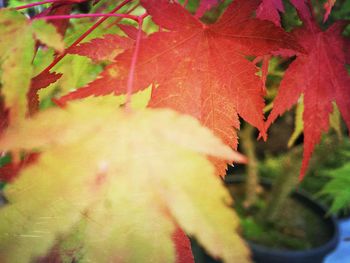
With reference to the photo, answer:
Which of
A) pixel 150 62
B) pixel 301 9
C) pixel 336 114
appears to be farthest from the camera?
pixel 336 114

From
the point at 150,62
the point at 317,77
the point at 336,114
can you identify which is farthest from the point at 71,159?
the point at 336,114

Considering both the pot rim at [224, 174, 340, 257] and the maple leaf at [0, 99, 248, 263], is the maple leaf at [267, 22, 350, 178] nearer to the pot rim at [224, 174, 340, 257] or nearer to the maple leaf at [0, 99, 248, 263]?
the maple leaf at [0, 99, 248, 263]

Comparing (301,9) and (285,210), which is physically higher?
(301,9)

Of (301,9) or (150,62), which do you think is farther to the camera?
(301,9)

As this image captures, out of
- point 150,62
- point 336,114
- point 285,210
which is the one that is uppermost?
point 150,62

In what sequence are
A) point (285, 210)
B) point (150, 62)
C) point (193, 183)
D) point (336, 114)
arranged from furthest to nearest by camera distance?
point (285, 210), point (336, 114), point (150, 62), point (193, 183)

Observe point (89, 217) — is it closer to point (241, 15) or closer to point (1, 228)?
point (1, 228)
